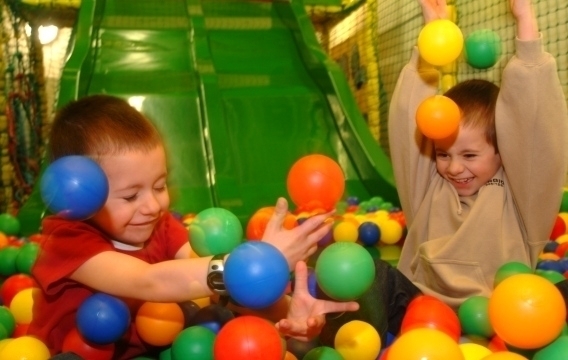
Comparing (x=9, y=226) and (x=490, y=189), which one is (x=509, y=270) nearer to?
(x=490, y=189)

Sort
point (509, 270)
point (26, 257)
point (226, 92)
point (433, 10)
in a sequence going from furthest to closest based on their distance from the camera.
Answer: point (226, 92) < point (26, 257) < point (433, 10) < point (509, 270)

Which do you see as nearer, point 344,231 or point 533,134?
point 533,134

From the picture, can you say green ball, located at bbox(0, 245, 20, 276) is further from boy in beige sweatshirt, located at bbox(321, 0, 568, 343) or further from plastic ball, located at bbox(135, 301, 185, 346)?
boy in beige sweatshirt, located at bbox(321, 0, 568, 343)

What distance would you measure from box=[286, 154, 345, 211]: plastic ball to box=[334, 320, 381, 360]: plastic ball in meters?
0.21

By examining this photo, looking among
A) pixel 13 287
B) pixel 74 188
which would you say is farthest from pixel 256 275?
pixel 13 287

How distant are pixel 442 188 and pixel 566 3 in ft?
3.95

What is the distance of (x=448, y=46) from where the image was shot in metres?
1.22

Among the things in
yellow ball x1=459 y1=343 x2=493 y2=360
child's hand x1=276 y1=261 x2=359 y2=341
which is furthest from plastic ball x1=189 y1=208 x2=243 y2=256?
yellow ball x1=459 y1=343 x2=493 y2=360

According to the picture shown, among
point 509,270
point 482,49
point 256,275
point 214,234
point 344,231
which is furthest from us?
point 344,231

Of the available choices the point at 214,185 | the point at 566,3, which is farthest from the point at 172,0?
the point at 566,3

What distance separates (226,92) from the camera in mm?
2789

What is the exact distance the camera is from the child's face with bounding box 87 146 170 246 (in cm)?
100

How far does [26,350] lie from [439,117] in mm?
830

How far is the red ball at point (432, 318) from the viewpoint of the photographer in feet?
3.53
